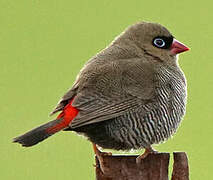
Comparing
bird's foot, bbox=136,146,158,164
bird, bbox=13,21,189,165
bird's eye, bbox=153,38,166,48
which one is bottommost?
bird's foot, bbox=136,146,158,164

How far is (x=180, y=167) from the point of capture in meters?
4.53

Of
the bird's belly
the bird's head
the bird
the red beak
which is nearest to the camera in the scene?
the bird

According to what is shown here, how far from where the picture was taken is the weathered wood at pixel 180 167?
450 cm

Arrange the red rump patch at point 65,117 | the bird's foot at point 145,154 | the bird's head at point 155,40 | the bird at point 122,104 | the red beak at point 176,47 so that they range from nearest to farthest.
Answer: the bird's foot at point 145,154 < the red rump patch at point 65,117 < the bird at point 122,104 < the bird's head at point 155,40 < the red beak at point 176,47

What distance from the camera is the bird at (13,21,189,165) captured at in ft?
16.2

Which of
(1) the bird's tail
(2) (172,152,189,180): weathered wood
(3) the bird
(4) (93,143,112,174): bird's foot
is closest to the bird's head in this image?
(3) the bird

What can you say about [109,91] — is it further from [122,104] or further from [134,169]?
[134,169]

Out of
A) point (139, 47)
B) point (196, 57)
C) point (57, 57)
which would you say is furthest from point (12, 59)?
point (139, 47)

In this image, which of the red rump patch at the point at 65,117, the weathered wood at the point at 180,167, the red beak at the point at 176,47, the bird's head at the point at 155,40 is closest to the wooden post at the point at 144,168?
the weathered wood at the point at 180,167

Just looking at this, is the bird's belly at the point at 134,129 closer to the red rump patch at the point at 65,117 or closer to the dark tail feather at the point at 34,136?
the red rump patch at the point at 65,117

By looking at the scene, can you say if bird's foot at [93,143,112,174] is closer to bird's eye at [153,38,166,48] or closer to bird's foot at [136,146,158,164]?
bird's foot at [136,146,158,164]

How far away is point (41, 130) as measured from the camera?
4719mm

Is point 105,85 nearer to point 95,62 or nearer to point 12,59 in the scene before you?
point 95,62

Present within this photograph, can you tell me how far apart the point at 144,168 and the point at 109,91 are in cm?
75
